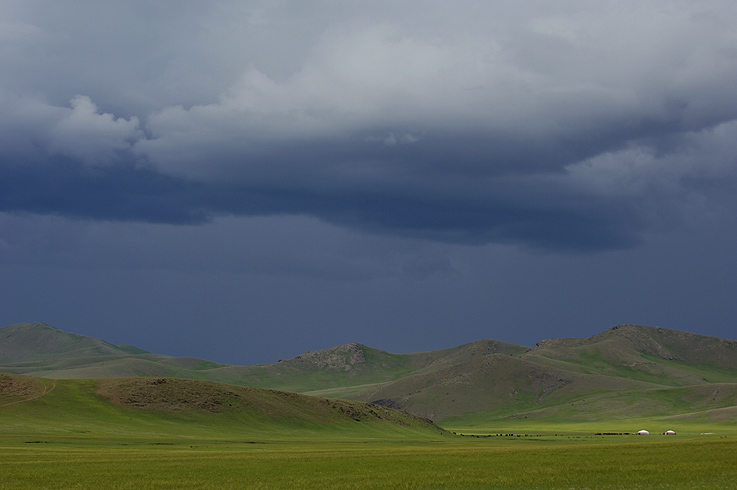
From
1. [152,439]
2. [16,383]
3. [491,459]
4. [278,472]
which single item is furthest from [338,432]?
[278,472]

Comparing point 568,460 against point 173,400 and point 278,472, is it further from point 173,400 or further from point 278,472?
point 173,400

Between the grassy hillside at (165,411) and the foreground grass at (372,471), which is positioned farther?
the grassy hillside at (165,411)

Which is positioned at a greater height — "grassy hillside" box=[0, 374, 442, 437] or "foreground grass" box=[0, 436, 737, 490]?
"foreground grass" box=[0, 436, 737, 490]

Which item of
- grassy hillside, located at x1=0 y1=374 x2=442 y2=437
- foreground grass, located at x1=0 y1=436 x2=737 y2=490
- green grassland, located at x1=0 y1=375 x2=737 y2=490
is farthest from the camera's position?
grassy hillside, located at x1=0 y1=374 x2=442 y2=437

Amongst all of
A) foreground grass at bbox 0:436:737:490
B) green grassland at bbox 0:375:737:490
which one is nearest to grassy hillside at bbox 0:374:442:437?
green grassland at bbox 0:375:737:490

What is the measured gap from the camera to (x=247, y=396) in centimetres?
18288

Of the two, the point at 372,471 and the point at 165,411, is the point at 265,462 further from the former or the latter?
the point at 165,411

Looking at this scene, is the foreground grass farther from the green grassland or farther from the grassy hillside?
the grassy hillside

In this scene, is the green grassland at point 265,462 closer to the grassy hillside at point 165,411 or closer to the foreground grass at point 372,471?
the foreground grass at point 372,471

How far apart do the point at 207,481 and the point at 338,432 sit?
124 meters

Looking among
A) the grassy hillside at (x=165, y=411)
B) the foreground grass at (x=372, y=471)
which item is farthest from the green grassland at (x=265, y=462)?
the grassy hillside at (x=165, y=411)

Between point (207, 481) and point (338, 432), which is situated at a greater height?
point (207, 481)

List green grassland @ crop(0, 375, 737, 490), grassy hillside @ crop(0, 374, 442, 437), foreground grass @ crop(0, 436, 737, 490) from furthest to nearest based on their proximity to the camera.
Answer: grassy hillside @ crop(0, 374, 442, 437) → green grassland @ crop(0, 375, 737, 490) → foreground grass @ crop(0, 436, 737, 490)

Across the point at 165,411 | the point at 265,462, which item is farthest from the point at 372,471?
the point at 165,411
